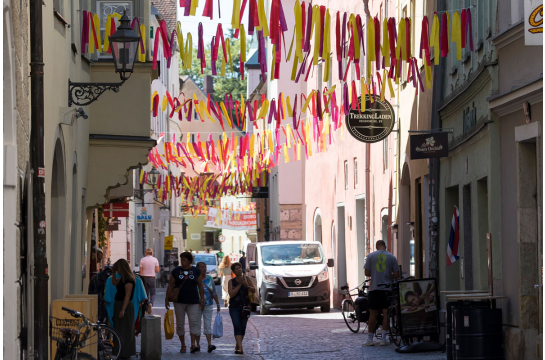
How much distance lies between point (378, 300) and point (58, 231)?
20.4 ft

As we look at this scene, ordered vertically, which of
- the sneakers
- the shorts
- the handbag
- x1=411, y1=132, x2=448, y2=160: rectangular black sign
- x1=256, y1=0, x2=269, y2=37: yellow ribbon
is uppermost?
x1=256, y1=0, x2=269, y2=37: yellow ribbon

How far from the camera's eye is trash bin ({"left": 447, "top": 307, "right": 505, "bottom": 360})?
38.7ft

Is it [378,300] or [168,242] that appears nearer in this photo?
[378,300]

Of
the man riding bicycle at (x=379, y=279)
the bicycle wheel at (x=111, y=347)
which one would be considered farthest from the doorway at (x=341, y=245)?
the bicycle wheel at (x=111, y=347)

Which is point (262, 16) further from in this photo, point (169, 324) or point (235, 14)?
point (169, 324)

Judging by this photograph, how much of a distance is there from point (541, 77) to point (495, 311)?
2974 mm

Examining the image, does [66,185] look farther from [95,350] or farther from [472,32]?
[472,32]

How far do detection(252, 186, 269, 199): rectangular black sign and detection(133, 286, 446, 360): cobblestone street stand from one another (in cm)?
2490

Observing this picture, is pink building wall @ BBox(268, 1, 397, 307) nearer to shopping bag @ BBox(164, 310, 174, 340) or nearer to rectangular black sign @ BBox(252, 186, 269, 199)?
shopping bag @ BBox(164, 310, 174, 340)

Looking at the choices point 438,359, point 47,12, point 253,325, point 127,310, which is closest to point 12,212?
point 47,12

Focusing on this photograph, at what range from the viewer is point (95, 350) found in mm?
12328

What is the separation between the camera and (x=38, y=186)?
8.49m

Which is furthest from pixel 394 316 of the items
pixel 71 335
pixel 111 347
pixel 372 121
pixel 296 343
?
pixel 71 335

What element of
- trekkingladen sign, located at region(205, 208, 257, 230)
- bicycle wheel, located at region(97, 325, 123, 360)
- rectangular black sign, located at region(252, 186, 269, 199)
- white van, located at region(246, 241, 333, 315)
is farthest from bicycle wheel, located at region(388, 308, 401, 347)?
trekkingladen sign, located at region(205, 208, 257, 230)
